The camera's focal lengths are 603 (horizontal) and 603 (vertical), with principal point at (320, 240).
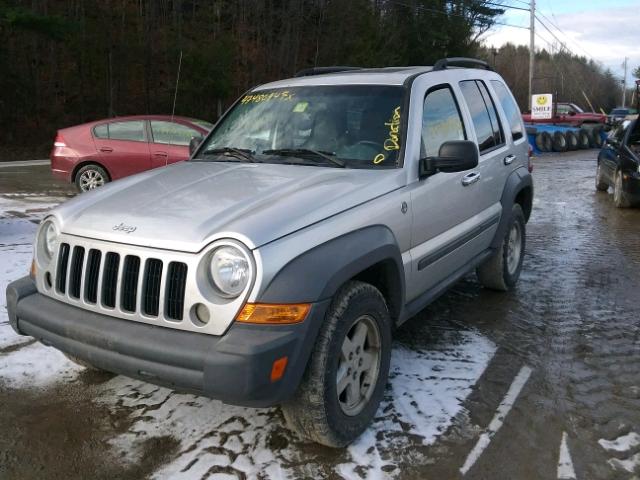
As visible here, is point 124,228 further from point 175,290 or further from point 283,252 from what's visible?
point 283,252

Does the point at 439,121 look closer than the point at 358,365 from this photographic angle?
No

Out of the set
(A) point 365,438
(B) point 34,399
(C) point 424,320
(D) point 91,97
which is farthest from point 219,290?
(D) point 91,97

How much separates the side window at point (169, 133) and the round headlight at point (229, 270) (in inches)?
329

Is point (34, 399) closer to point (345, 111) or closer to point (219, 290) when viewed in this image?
point (219, 290)

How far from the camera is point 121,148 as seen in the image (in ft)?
35.2

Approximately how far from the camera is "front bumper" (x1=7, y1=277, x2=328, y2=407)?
251 centimetres

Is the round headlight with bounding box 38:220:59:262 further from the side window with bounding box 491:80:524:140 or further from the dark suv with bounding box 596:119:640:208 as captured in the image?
the dark suv with bounding box 596:119:640:208

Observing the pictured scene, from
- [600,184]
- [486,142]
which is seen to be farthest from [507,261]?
[600,184]

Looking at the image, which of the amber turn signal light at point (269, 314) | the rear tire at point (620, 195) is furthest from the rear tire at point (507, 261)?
the rear tire at point (620, 195)

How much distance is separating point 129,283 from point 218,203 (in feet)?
1.91

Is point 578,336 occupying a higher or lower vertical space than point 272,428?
higher

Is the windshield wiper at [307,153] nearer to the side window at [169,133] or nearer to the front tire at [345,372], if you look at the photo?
the front tire at [345,372]

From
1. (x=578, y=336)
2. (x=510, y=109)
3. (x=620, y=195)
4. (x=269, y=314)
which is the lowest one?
(x=578, y=336)

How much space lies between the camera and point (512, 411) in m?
3.49
